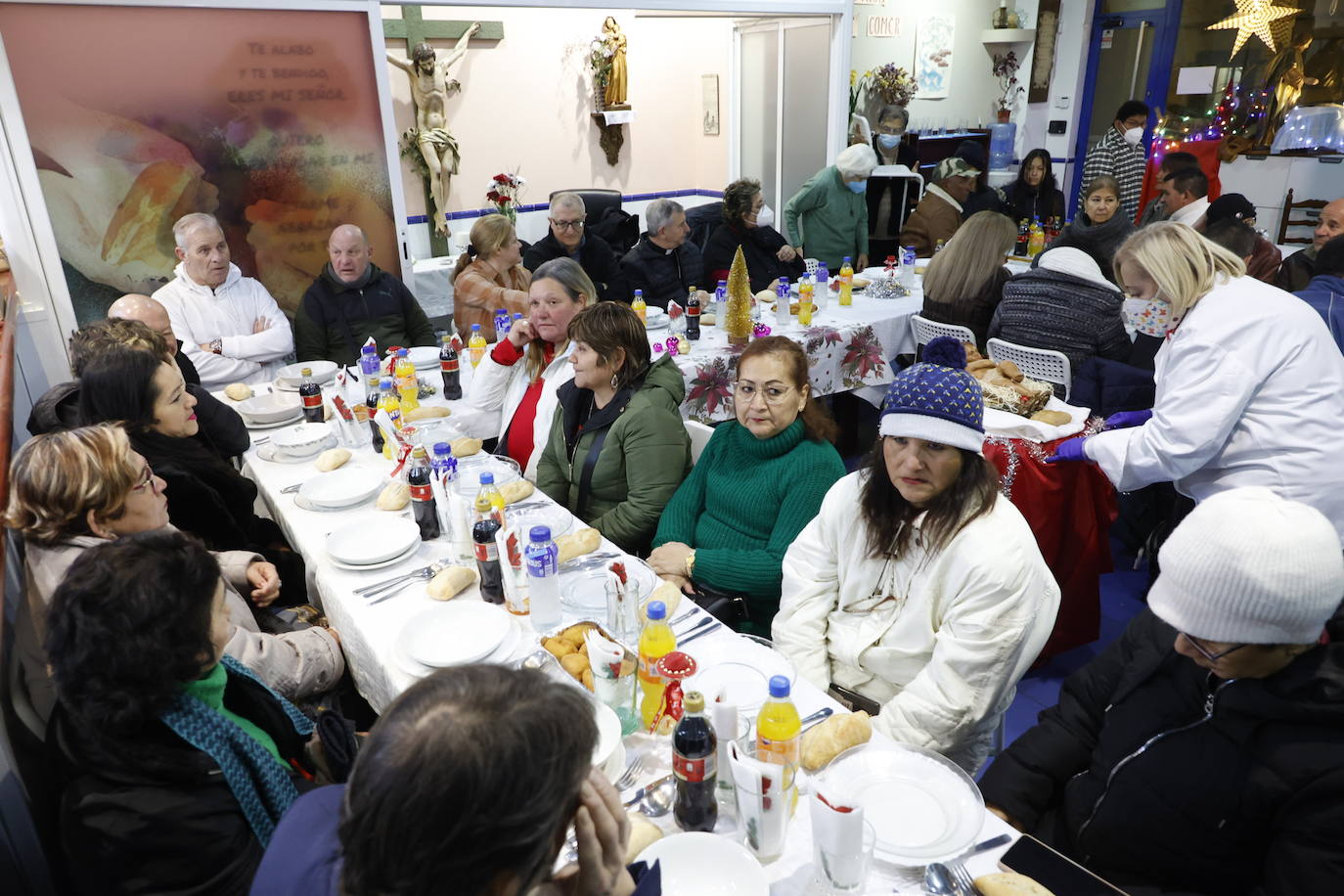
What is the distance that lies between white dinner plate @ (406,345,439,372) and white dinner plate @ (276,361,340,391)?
37 cm

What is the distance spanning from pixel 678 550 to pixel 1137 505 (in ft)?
8.29

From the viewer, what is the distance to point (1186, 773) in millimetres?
1454

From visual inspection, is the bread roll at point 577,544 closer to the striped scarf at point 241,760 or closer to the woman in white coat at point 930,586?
the woman in white coat at point 930,586

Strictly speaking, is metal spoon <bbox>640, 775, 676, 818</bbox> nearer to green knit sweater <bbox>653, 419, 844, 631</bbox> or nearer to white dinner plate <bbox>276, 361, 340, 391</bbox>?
green knit sweater <bbox>653, 419, 844, 631</bbox>

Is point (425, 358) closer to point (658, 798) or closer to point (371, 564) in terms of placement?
point (371, 564)

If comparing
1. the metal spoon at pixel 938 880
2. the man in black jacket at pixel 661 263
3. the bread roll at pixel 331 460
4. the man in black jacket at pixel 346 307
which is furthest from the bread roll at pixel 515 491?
the man in black jacket at pixel 661 263

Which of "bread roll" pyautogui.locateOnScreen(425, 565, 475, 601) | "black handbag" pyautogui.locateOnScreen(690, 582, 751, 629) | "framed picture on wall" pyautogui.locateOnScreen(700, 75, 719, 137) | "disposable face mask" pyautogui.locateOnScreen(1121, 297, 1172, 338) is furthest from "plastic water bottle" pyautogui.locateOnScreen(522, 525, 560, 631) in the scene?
"framed picture on wall" pyautogui.locateOnScreen(700, 75, 719, 137)

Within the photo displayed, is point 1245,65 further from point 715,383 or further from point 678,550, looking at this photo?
point 678,550

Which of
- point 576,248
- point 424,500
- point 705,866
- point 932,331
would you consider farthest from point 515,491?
point 576,248

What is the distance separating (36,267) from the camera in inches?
173

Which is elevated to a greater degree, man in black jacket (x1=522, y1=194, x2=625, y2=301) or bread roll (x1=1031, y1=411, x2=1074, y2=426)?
man in black jacket (x1=522, y1=194, x2=625, y2=301)

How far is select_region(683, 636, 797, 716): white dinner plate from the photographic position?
67.2 inches

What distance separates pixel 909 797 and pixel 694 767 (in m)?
0.40

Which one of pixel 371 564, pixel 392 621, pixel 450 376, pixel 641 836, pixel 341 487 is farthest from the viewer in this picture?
pixel 450 376
